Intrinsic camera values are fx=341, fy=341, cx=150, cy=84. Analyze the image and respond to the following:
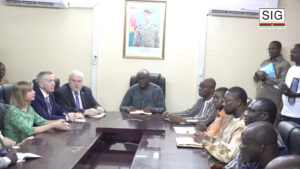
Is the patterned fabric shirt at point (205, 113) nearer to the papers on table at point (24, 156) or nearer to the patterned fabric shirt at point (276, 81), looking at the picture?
the patterned fabric shirt at point (276, 81)

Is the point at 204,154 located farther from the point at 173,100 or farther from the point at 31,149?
the point at 173,100

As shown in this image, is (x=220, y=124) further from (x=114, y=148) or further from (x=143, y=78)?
(x=143, y=78)

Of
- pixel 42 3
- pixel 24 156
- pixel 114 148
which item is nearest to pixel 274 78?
pixel 114 148

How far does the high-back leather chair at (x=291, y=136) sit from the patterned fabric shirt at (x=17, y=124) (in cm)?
206

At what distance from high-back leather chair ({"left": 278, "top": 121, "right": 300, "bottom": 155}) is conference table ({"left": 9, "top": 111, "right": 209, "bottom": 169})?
1.76 feet

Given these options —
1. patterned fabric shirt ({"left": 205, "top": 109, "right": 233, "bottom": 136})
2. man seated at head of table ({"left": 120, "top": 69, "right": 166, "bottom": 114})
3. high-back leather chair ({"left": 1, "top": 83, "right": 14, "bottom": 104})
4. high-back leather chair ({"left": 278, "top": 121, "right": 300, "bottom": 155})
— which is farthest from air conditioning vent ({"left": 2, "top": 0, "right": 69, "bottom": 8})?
high-back leather chair ({"left": 278, "top": 121, "right": 300, "bottom": 155})

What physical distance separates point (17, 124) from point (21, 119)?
0.18 ft

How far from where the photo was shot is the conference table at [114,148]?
2186 mm

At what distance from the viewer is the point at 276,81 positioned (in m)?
4.86

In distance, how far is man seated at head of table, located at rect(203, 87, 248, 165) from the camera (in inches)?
94.6

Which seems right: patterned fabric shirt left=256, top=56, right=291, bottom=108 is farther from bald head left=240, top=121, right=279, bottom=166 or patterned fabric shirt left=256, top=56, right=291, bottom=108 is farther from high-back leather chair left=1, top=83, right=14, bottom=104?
high-back leather chair left=1, top=83, right=14, bottom=104

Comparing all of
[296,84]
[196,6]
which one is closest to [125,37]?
[196,6]

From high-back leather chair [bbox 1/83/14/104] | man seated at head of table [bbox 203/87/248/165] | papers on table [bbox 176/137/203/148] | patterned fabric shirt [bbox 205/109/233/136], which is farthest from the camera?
high-back leather chair [bbox 1/83/14/104]

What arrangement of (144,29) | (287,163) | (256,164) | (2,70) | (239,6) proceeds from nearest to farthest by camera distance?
(287,163) → (256,164) → (2,70) → (239,6) → (144,29)
